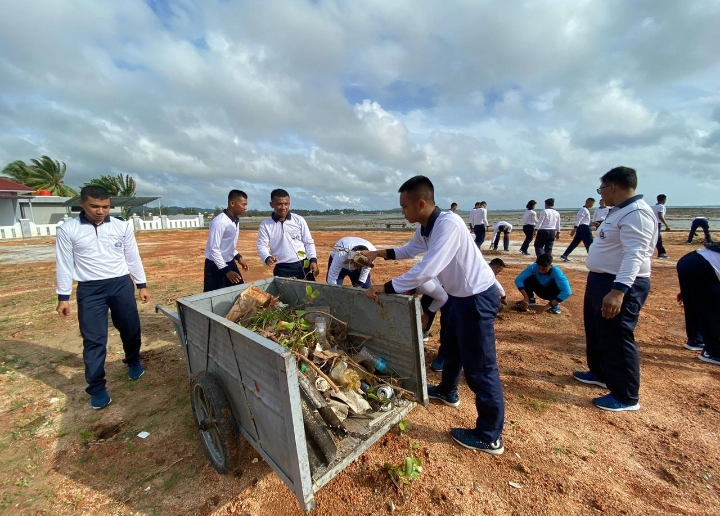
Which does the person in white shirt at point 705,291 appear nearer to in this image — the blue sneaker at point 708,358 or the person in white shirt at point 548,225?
the blue sneaker at point 708,358

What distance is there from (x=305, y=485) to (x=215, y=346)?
106 centimetres

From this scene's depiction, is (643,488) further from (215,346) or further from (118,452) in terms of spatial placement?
(118,452)

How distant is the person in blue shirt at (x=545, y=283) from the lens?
4.71 meters

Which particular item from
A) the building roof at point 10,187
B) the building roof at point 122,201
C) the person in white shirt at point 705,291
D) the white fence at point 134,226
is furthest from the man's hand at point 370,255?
the building roof at point 10,187

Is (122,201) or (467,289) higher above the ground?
(122,201)

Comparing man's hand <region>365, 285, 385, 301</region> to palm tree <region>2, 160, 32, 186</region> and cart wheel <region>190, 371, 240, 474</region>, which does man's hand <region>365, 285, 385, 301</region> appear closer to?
cart wheel <region>190, 371, 240, 474</region>

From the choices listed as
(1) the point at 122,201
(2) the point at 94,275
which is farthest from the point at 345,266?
(1) the point at 122,201

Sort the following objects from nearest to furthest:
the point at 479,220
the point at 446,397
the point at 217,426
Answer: the point at 217,426, the point at 446,397, the point at 479,220

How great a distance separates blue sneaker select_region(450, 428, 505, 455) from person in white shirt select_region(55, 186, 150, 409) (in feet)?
10.2

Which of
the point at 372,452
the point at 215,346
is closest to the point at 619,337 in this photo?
the point at 372,452

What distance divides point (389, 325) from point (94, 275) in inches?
108

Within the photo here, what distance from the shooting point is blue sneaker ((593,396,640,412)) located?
2725 mm

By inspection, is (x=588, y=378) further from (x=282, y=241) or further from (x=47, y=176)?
(x=47, y=176)

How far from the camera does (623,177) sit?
2613 mm
